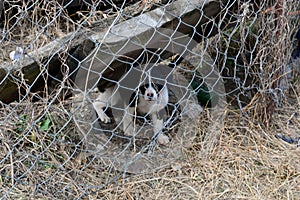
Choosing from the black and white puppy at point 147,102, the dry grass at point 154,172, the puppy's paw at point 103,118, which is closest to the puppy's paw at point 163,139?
the black and white puppy at point 147,102

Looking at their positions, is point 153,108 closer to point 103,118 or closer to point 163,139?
point 163,139

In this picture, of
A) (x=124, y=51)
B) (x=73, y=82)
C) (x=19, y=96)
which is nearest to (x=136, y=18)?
(x=124, y=51)

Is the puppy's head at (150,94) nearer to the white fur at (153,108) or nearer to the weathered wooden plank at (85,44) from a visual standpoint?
the white fur at (153,108)

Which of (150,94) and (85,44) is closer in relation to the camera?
(85,44)

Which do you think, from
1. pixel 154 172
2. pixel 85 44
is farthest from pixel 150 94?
pixel 85 44

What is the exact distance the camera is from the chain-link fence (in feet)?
5.03

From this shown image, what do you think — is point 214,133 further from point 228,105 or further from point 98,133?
point 98,133

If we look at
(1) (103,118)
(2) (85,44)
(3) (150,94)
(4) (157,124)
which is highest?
(2) (85,44)

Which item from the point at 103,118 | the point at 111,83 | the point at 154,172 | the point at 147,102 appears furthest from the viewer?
the point at 103,118

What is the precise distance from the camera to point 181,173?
1.82 meters

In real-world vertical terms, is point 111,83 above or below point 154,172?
above

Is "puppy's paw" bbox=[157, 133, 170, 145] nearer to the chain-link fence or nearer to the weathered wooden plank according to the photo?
the chain-link fence

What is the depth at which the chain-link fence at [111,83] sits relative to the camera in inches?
60.3

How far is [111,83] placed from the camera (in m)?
1.96
